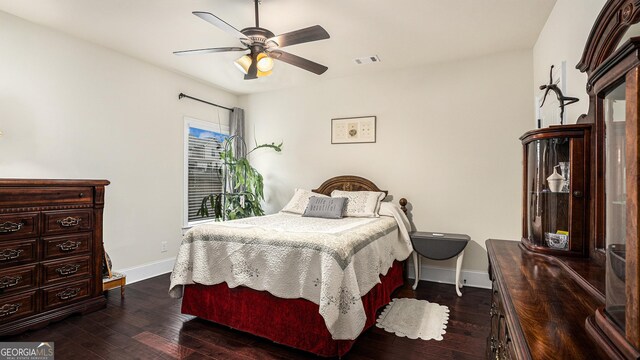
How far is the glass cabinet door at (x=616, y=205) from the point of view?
674 millimetres

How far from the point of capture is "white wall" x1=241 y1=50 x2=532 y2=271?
3611 millimetres

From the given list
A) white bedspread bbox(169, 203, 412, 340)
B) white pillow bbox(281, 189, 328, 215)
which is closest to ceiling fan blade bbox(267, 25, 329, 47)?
white bedspread bbox(169, 203, 412, 340)

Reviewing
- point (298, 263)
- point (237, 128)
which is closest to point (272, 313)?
point (298, 263)

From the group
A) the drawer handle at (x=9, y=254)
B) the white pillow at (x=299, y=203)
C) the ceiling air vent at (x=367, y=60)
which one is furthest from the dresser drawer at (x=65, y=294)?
the ceiling air vent at (x=367, y=60)

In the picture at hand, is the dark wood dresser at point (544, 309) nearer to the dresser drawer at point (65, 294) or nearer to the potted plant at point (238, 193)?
the dresser drawer at point (65, 294)

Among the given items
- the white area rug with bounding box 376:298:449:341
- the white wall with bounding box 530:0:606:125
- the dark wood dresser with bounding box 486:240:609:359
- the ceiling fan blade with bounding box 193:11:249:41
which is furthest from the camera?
the white area rug with bounding box 376:298:449:341

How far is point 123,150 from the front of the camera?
3744mm

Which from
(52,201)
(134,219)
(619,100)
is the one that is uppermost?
(619,100)

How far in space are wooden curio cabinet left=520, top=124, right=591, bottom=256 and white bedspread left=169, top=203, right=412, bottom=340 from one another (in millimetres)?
1113

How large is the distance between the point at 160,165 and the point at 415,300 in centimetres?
356

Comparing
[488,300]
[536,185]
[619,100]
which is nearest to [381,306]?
[488,300]

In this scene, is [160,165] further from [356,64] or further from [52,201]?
→ [356,64]

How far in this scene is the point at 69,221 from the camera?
9.21 ft

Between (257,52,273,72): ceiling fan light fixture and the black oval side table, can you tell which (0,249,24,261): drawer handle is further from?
the black oval side table
